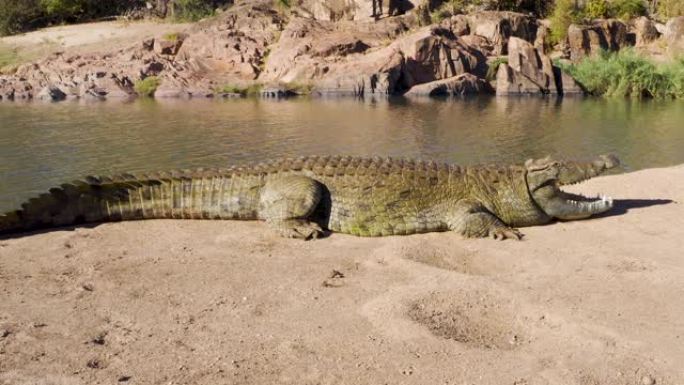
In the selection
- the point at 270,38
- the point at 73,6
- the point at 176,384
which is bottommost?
the point at 176,384

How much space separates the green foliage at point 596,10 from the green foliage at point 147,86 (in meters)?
22.6

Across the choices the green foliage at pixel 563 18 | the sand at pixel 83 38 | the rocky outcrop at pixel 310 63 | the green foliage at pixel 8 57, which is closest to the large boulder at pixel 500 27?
the rocky outcrop at pixel 310 63

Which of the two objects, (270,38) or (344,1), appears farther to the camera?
(344,1)

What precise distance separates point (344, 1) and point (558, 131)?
2209 cm

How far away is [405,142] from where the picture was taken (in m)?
12.8

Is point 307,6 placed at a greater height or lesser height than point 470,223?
greater

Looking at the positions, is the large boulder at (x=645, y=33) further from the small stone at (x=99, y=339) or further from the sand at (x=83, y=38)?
the small stone at (x=99, y=339)

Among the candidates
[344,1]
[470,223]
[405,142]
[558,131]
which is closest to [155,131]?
[405,142]

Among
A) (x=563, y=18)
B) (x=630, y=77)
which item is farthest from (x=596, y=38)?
(x=630, y=77)

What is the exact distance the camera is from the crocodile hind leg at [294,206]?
570 centimetres

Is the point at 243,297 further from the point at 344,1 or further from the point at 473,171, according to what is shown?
the point at 344,1

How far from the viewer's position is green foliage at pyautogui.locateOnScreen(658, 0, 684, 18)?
1291 inches

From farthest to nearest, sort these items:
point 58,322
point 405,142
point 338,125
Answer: point 338,125 → point 405,142 → point 58,322

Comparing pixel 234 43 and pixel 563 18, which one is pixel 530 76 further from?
pixel 234 43
